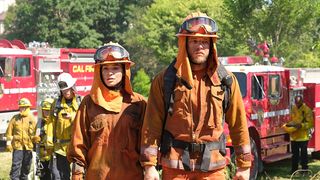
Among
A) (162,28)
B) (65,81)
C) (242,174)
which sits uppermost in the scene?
(162,28)

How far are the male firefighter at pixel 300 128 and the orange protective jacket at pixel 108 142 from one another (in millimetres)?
6257

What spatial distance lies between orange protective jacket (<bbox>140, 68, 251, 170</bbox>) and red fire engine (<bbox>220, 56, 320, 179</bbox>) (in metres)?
5.42

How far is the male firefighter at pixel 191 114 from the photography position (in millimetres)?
3734

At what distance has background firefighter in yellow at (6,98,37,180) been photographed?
862 centimetres

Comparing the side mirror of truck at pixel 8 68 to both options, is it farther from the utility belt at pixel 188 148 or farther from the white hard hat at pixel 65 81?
the utility belt at pixel 188 148

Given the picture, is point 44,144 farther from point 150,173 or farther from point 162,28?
point 162,28

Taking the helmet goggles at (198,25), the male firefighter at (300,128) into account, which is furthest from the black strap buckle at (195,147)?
the male firefighter at (300,128)

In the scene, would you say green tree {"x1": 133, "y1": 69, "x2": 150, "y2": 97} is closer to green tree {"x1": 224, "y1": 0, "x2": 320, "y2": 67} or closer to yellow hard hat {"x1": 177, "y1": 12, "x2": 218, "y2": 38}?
green tree {"x1": 224, "y1": 0, "x2": 320, "y2": 67}

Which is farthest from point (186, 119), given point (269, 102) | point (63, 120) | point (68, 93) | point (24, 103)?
point (269, 102)

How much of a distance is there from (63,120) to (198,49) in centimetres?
339

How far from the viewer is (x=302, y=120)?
32.2ft

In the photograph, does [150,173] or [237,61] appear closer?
[150,173]

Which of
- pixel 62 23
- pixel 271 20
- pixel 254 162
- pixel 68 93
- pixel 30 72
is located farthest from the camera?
pixel 62 23

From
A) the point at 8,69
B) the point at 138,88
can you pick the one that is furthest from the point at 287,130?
the point at 138,88
